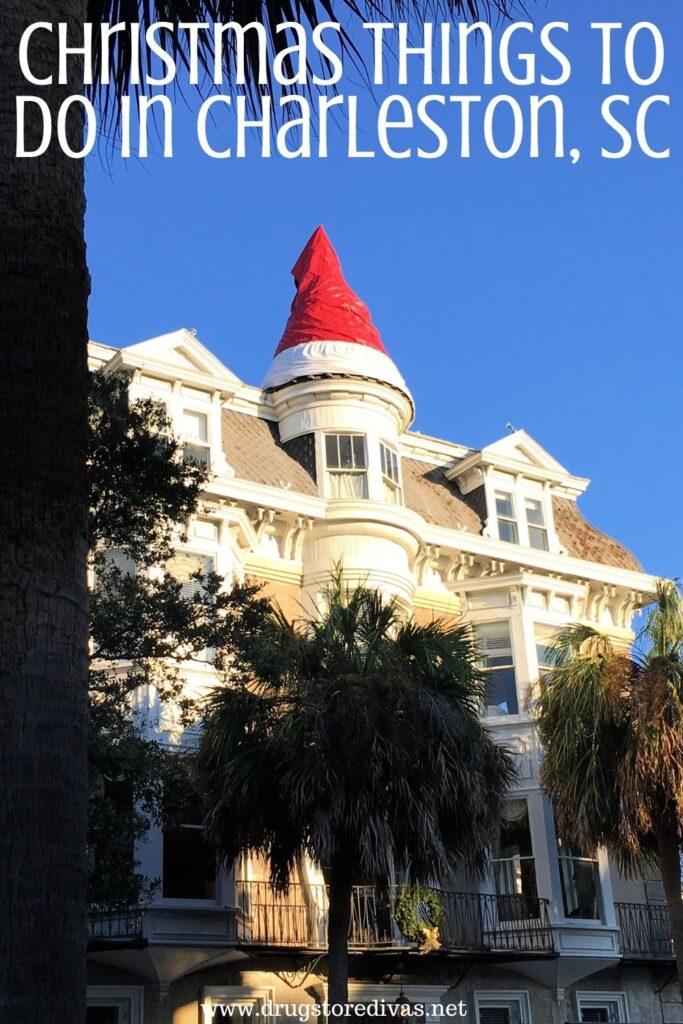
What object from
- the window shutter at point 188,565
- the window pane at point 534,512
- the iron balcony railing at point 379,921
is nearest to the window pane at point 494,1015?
the iron balcony railing at point 379,921

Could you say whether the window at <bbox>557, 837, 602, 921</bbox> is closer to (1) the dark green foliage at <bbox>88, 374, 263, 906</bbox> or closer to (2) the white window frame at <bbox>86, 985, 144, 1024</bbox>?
(2) the white window frame at <bbox>86, 985, 144, 1024</bbox>

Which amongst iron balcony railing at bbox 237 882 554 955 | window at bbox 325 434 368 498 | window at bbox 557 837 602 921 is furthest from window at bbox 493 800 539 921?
window at bbox 325 434 368 498

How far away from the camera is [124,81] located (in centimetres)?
743

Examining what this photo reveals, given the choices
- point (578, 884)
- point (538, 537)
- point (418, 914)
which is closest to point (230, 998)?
point (418, 914)

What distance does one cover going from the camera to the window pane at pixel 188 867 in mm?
20438

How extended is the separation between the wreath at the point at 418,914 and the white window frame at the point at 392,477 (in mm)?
8867

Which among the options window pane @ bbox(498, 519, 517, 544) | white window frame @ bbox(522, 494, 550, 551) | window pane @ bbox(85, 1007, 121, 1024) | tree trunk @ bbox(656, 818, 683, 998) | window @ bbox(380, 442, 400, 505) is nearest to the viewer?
tree trunk @ bbox(656, 818, 683, 998)

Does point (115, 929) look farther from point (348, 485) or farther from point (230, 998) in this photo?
point (348, 485)

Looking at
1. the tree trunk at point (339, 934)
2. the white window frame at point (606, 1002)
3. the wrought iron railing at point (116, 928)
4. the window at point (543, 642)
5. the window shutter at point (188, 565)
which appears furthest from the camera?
the window at point (543, 642)

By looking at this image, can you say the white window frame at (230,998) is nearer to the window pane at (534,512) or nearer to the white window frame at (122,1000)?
the white window frame at (122,1000)

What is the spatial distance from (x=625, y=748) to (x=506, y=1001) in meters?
6.91

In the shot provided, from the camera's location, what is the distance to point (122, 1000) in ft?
64.5

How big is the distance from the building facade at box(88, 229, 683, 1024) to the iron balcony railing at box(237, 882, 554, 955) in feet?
0.13

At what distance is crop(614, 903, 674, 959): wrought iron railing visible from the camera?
25.3m
